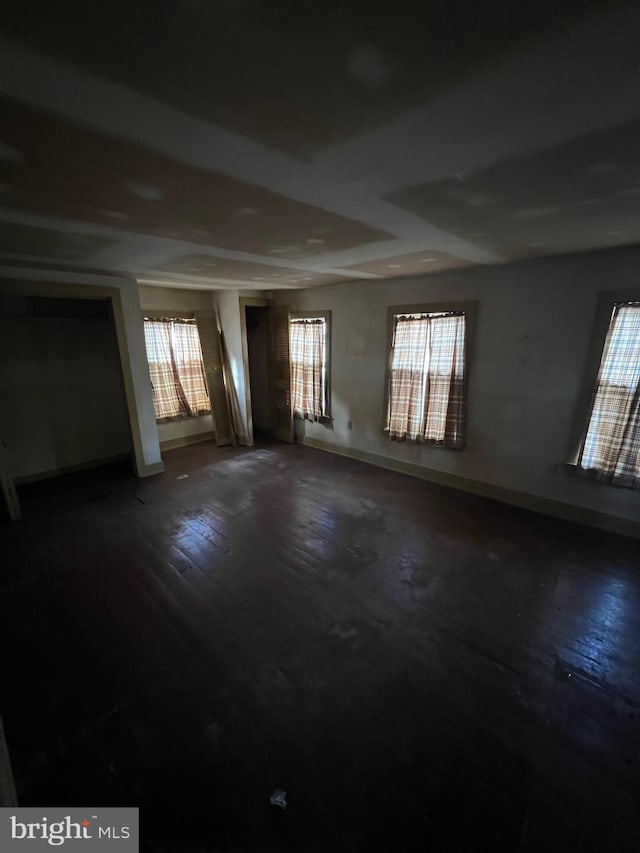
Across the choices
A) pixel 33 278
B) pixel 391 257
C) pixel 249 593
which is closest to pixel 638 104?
pixel 391 257

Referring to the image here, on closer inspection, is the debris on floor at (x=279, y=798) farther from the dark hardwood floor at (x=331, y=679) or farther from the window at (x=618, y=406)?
the window at (x=618, y=406)

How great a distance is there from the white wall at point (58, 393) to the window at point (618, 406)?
5246 millimetres

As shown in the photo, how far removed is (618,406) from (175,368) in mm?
5532

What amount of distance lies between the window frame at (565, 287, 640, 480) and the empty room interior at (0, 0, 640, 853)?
2cm

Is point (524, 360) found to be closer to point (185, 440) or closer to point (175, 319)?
point (175, 319)

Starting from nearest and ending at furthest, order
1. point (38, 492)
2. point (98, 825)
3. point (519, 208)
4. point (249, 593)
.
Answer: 1. point (98, 825)
2. point (519, 208)
3. point (249, 593)
4. point (38, 492)

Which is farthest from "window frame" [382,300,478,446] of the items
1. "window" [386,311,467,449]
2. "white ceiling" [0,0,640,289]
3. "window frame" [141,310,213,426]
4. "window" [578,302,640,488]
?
"window frame" [141,310,213,426]

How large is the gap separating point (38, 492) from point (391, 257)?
15.9 feet

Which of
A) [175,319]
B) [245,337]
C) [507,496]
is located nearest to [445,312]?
[507,496]

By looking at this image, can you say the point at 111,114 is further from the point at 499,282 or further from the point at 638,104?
the point at 499,282

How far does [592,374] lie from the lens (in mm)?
3088

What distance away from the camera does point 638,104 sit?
978 millimetres

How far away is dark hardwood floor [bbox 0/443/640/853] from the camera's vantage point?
1371 millimetres

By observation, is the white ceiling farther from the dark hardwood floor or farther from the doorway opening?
the doorway opening
